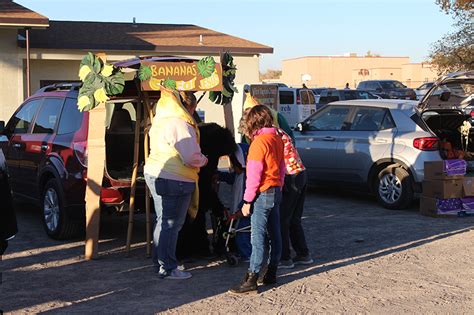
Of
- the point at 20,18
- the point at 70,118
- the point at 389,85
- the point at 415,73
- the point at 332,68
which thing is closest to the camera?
the point at 70,118

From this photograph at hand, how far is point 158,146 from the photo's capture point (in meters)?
6.50

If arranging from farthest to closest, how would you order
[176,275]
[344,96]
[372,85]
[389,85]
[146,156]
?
[372,85], [389,85], [344,96], [146,156], [176,275]

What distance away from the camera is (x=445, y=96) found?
11.2 meters

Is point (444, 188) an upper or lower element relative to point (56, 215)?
upper

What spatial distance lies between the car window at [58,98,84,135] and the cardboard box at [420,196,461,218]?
5.21 meters

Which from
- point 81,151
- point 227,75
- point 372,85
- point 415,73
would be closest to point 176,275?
point 81,151

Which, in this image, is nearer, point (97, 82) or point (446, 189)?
point (97, 82)

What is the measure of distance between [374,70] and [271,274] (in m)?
71.2

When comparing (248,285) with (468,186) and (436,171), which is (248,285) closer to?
(436,171)

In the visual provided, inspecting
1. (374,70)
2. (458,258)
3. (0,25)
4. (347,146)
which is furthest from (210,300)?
(374,70)

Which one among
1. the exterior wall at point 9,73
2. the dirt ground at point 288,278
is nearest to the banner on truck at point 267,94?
the dirt ground at point 288,278

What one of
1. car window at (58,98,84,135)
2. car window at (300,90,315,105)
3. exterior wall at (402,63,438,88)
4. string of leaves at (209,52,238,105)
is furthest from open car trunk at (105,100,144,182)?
exterior wall at (402,63,438,88)

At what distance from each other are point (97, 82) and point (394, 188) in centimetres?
535

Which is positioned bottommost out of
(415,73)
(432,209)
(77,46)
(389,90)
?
(432,209)
